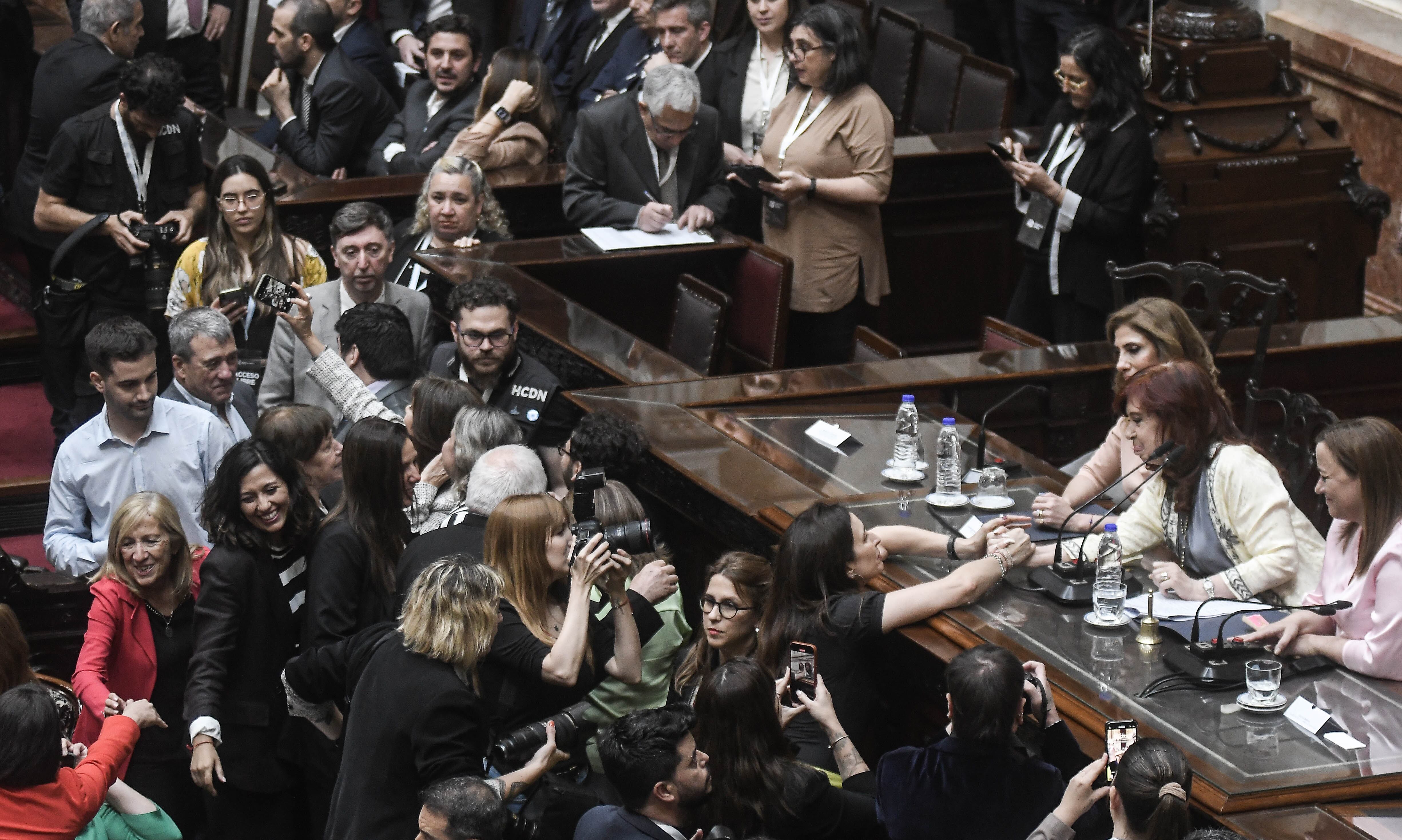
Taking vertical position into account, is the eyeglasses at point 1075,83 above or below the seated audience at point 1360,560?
above

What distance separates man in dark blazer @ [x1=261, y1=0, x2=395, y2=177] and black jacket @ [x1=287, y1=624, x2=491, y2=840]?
384 cm

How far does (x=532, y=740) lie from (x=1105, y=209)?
125 inches

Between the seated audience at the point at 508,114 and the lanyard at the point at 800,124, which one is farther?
the seated audience at the point at 508,114

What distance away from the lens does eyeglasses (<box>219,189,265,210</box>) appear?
5.18 metres

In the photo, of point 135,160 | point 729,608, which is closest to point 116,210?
point 135,160

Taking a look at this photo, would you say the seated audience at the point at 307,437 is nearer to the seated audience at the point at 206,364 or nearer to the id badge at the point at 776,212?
the seated audience at the point at 206,364

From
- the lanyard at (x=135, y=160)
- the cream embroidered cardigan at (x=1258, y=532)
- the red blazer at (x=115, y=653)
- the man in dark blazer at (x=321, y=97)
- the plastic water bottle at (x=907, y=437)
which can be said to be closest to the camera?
the cream embroidered cardigan at (x=1258, y=532)

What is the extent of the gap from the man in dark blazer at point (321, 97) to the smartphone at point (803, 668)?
3881mm

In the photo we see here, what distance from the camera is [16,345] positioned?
258 inches

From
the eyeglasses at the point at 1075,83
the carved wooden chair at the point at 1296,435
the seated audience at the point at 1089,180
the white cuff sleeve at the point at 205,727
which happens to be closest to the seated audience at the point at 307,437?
the white cuff sleeve at the point at 205,727

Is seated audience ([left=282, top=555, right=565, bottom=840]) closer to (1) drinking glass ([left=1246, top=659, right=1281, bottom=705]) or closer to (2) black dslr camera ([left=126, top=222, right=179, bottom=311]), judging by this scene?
(1) drinking glass ([left=1246, top=659, right=1281, bottom=705])

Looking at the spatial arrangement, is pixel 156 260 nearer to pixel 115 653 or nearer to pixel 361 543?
pixel 115 653

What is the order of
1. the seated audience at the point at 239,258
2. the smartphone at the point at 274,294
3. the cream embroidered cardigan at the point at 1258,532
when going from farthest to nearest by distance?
the seated audience at the point at 239,258, the smartphone at the point at 274,294, the cream embroidered cardigan at the point at 1258,532

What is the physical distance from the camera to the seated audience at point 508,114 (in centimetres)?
611
